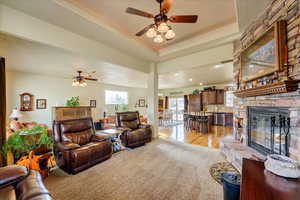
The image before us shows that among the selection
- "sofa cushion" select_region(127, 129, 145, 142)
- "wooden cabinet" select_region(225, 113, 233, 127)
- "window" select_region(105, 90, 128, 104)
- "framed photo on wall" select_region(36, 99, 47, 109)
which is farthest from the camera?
"window" select_region(105, 90, 128, 104)

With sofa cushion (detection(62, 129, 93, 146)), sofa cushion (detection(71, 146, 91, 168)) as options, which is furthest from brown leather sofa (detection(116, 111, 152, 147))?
sofa cushion (detection(71, 146, 91, 168))

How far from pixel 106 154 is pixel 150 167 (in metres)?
1.04

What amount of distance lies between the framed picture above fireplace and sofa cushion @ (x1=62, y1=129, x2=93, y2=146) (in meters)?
3.72

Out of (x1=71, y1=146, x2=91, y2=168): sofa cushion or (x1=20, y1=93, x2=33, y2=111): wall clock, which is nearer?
(x1=71, y1=146, x2=91, y2=168): sofa cushion

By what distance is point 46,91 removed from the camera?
20.4ft

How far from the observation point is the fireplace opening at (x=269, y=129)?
183 centimetres

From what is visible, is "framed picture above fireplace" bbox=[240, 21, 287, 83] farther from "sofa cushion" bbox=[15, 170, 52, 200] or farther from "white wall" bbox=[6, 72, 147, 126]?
"white wall" bbox=[6, 72, 147, 126]

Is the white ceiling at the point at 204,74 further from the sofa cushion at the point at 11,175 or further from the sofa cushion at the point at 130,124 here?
the sofa cushion at the point at 11,175

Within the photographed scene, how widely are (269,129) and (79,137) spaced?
376cm

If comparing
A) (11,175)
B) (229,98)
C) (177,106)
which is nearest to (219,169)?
(11,175)

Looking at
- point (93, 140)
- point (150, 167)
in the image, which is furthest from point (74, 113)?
point (150, 167)

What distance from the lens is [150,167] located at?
106 inches

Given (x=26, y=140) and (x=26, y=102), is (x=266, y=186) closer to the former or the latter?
(x=26, y=140)

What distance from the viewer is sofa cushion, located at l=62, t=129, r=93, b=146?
2920 mm
